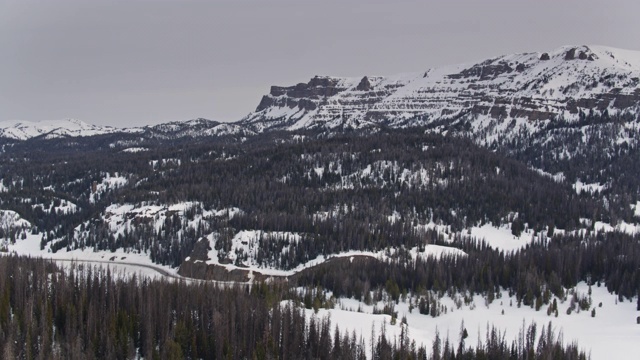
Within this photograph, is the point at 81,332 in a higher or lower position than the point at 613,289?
lower

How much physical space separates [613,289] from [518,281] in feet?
59.0

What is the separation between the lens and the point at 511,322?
12169 cm

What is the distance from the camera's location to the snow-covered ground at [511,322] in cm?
10862

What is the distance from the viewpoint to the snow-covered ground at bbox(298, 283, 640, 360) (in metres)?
109

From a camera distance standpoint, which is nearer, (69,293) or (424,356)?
(424,356)

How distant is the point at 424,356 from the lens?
316 feet

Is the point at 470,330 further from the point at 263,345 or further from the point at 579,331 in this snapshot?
the point at 263,345

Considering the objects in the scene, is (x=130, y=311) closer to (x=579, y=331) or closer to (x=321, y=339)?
(x=321, y=339)

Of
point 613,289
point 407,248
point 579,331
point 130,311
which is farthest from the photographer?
point 407,248

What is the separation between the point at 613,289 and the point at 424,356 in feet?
188

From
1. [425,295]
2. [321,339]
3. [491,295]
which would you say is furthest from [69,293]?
[491,295]

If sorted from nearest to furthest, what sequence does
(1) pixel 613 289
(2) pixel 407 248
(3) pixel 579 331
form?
(3) pixel 579 331 < (1) pixel 613 289 < (2) pixel 407 248

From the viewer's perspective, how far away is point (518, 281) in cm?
13988

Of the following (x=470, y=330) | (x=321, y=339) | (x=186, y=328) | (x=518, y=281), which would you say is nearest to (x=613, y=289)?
(x=518, y=281)
